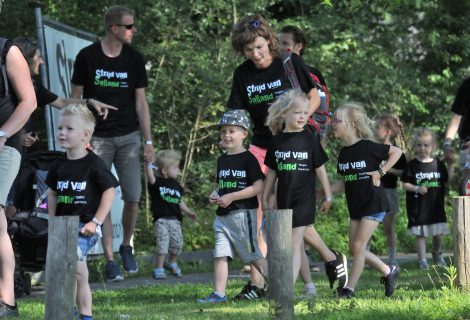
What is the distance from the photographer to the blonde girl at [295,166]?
28.9 ft

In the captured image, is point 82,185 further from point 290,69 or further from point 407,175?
point 407,175

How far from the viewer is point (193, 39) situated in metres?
17.0

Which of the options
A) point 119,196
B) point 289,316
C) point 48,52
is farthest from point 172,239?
point 289,316

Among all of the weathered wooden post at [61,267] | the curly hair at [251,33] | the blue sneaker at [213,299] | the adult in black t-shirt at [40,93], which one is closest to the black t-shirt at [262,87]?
the curly hair at [251,33]

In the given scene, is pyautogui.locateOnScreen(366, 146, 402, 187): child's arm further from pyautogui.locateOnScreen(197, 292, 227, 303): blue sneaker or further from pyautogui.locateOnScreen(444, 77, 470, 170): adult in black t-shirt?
pyautogui.locateOnScreen(444, 77, 470, 170): adult in black t-shirt

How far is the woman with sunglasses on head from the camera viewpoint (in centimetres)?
937

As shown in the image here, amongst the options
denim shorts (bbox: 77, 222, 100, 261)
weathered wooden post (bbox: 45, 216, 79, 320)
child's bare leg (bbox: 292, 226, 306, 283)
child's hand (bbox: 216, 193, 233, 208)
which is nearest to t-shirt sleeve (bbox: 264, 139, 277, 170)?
child's hand (bbox: 216, 193, 233, 208)

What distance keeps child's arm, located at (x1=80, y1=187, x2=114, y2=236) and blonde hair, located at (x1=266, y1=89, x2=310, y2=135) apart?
5.77 ft

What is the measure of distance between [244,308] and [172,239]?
14.8 ft

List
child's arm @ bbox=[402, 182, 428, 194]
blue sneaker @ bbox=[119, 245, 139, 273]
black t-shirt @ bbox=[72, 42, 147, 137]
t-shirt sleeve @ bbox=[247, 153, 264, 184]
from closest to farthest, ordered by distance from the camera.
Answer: t-shirt sleeve @ bbox=[247, 153, 264, 184] < black t-shirt @ bbox=[72, 42, 147, 137] < blue sneaker @ bbox=[119, 245, 139, 273] < child's arm @ bbox=[402, 182, 428, 194]

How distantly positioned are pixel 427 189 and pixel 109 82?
4.10 metres

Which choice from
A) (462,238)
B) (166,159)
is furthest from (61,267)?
(166,159)

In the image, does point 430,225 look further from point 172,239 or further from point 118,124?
point 118,124

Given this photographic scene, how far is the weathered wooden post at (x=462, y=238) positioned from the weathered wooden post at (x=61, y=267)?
144 inches
